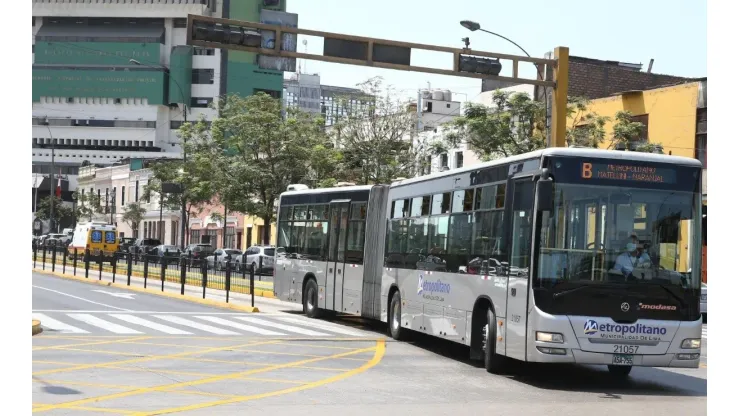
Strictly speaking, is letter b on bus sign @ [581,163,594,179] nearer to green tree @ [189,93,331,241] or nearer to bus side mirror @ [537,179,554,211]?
bus side mirror @ [537,179,554,211]

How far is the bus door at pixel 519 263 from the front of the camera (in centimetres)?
1623

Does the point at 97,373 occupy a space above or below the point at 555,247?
below

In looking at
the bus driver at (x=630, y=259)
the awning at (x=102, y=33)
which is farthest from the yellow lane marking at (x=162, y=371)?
the awning at (x=102, y=33)

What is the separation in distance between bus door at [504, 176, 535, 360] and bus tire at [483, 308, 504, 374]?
0.67m

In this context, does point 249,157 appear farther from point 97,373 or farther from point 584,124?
point 97,373

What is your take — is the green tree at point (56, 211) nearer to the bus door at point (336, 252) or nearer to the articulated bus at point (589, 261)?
the bus door at point (336, 252)

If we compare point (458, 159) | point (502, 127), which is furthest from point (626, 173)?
point (458, 159)

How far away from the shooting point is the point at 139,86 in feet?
470

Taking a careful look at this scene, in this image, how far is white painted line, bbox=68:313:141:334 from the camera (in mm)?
24078

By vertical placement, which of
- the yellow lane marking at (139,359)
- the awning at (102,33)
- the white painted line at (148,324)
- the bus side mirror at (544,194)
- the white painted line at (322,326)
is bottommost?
the white painted line at (148,324)

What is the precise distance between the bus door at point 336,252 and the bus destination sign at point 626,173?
11.1 meters

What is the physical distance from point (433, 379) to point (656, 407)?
3.51m

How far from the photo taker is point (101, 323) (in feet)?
85.7
